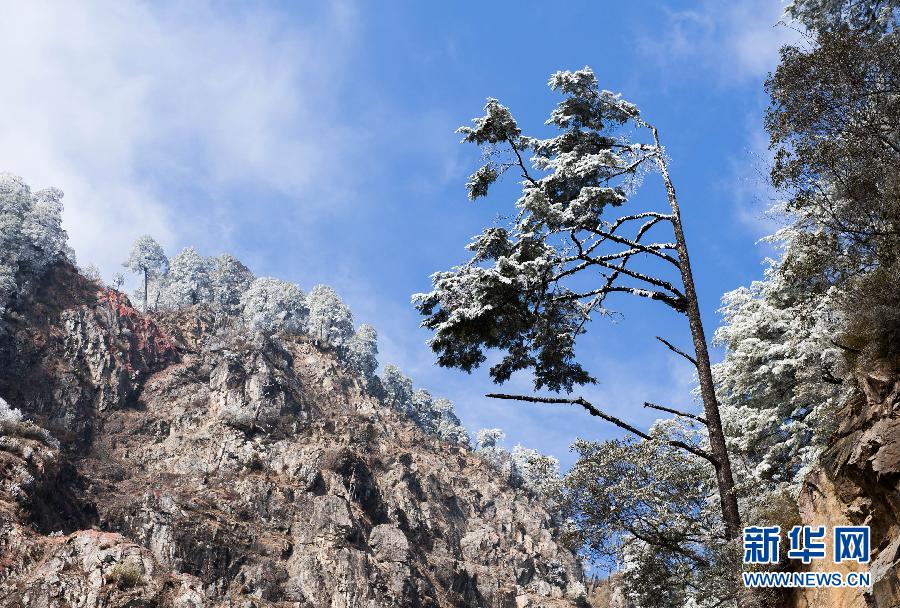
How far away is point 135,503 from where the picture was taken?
56.7m

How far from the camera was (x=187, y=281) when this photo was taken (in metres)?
118

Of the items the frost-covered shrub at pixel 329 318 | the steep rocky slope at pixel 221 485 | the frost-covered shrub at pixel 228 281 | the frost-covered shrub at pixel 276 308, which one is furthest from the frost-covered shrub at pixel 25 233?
the frost-covered shrub at pixel 329 318

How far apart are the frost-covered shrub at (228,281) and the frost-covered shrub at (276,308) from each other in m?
6.32

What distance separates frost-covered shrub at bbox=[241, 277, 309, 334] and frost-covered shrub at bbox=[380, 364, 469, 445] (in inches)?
768

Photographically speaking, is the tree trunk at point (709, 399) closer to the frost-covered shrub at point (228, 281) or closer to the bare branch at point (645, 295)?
the bare branch at point (645, 295)

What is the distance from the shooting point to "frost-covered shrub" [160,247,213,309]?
116 m

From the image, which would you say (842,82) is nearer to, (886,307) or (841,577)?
(886,307)

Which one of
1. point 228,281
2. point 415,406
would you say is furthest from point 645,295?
point 228,281

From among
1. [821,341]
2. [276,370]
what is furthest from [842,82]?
[276,370]

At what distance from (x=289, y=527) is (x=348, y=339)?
194 feet

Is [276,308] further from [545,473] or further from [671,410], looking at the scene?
[671,410]

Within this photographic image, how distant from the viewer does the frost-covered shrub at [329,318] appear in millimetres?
112875

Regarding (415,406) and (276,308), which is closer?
(276,308)

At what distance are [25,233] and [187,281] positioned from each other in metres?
37.3
